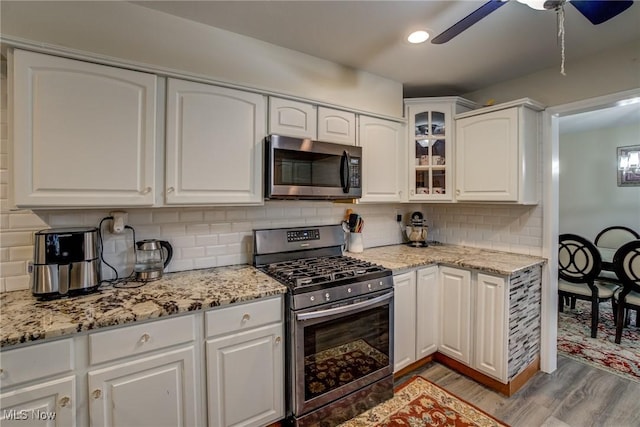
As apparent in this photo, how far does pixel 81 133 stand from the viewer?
1.47m

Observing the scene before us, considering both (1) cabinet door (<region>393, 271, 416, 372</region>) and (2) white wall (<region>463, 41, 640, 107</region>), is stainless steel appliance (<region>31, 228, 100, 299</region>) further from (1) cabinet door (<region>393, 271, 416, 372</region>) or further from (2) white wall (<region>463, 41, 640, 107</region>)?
(2) white wall (<region>463, 41, 640, 107</region>)

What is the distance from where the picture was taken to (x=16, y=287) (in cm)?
156

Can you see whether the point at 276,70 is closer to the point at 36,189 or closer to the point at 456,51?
the point at 456,51

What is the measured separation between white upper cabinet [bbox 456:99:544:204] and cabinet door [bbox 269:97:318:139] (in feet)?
4.68

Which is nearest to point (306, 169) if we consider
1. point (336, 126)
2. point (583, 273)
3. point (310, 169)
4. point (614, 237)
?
point (310, 169)

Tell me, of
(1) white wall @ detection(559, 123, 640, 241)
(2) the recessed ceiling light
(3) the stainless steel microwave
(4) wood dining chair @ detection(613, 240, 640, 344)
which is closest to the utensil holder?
(3) the stainless steel microwave

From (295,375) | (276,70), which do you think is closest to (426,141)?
(276,70)

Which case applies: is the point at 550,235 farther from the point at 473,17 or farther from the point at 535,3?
the point at 473,17

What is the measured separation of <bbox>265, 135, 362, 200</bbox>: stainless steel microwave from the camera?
1.95 meters

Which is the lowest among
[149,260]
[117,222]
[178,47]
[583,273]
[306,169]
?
[583,273]

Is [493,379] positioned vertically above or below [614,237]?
below

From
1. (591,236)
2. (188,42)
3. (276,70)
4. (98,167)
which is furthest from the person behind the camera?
(591,236)

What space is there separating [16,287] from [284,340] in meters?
1.45

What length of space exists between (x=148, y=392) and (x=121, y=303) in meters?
0.43
